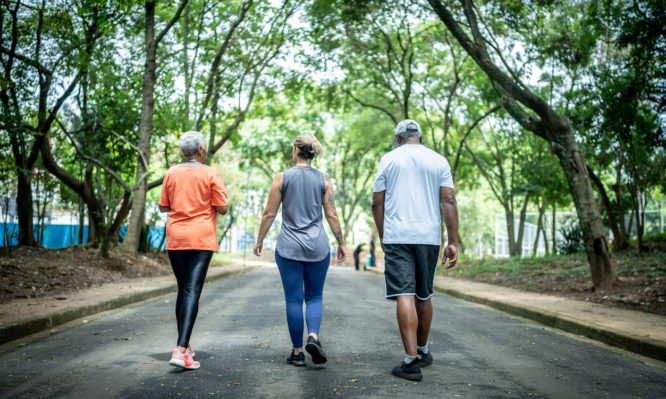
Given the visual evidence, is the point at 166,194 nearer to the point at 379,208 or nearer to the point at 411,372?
the point at 379,208

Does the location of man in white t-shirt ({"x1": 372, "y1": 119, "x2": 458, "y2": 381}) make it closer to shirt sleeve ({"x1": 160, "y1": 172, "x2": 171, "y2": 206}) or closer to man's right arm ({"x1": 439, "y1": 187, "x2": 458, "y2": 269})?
man's right arm ({"x1": 439, "y1": 187, "x2": 458, "y2": 269})

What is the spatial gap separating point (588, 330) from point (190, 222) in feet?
16.6

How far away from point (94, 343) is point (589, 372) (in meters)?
4.60

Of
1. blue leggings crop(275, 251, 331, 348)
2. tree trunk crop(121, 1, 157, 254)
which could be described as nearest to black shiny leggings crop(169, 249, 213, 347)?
blue leggings crop(275, 251, 331, 348)

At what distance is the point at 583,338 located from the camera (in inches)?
275

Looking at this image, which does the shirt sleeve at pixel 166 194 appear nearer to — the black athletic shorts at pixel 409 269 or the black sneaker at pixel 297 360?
the black sneaker at pixel 297 360

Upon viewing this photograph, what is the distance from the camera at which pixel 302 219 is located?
4.98 metres

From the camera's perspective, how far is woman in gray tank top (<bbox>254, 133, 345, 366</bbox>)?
489cm

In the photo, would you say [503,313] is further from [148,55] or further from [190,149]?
[148,55]

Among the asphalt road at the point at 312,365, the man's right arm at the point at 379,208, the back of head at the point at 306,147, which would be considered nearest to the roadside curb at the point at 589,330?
the asphalt road at the point at 312,365

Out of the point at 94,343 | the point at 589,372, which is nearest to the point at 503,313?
the point at 589,372

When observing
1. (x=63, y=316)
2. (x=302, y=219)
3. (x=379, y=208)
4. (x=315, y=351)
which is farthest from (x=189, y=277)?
(x=63, y=316)

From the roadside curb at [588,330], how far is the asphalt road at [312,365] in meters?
0.24

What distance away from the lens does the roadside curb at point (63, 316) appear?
5730 mm
